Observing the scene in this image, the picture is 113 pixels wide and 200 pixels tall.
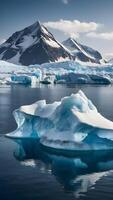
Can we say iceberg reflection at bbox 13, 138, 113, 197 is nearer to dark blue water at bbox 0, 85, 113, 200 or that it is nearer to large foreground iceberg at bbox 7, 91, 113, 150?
dark blue water at bbox 0, 85, 113, 200

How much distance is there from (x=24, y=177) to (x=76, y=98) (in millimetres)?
12356

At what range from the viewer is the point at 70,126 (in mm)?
36000

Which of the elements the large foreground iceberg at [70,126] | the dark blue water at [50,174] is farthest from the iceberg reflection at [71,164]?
the large foreground iceberg at [70,126]

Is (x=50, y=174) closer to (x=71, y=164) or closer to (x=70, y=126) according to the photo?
(x=71, y=164)

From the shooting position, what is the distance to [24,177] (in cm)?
2727

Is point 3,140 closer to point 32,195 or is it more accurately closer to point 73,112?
point 73,112

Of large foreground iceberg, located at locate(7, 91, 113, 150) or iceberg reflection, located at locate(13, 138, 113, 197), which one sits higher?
large foreground iceberg, located at locate(7, 91, 113, 150)

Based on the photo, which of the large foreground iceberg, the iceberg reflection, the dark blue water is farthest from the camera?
the large foreground iceberg

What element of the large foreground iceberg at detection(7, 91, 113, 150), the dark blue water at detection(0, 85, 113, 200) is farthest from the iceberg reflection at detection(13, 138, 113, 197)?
the large foreground iceberg at detection(7, 91, 113, 150)

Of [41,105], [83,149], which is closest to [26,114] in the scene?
[41,105]

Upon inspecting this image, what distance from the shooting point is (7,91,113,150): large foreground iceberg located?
34.8 m

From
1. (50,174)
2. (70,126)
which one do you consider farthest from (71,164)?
(70,126)

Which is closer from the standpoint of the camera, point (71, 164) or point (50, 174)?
point (50, 174)

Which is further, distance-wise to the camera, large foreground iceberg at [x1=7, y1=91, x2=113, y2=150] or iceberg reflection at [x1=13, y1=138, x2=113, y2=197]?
large foreground iceberg at [x1=7, y1=91, x2=113, y2=150]
